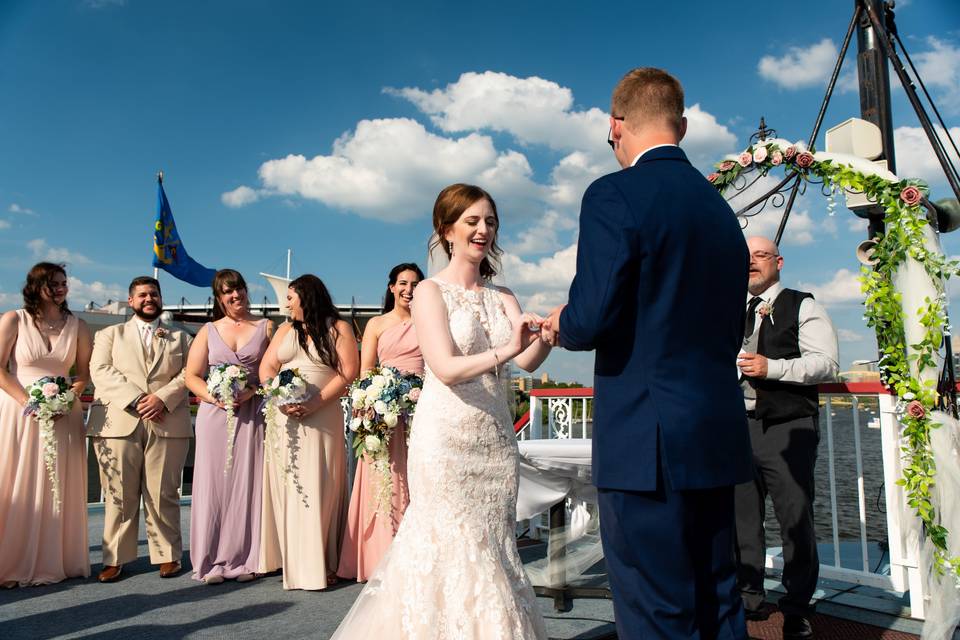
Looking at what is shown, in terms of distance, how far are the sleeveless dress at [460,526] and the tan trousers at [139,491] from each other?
2.88 meters

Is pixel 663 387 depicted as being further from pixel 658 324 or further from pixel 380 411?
pixel 380 411

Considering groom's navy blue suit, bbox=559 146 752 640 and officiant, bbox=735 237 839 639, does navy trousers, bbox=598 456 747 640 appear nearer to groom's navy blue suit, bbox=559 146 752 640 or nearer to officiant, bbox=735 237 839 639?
groom's navy blue suit, bbox=559 146 752 640

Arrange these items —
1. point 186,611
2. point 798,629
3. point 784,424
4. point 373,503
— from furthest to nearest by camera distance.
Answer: point 373,503 < point 186,611 < point 784,424 < point 798,629

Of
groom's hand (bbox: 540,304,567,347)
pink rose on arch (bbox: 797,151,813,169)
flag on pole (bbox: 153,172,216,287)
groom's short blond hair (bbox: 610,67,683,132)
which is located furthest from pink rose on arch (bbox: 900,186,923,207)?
flag on pole (bbox: 153,172,216,287)

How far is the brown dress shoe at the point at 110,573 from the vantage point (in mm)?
4805

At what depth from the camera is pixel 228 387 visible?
189 inches

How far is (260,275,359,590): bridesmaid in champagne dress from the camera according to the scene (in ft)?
15.3

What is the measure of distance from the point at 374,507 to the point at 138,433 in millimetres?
1921

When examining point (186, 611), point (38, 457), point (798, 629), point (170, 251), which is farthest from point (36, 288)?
point (170, 251)

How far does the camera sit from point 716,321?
191 cm

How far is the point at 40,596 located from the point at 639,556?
4.48m

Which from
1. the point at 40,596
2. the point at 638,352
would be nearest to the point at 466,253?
the point at 638,352

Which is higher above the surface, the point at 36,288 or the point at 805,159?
the point at 805,159

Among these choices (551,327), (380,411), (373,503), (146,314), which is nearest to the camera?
(551,327)
